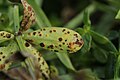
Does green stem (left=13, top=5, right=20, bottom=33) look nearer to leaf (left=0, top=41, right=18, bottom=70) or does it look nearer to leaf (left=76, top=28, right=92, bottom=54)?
leaf (left=0, top=41, right=18, bottom=70)

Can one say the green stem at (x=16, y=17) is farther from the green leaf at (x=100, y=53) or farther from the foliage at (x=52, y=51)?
the green leaf at (x=100, y=53)

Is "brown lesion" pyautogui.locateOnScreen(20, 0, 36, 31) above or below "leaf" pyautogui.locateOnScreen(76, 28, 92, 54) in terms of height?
above

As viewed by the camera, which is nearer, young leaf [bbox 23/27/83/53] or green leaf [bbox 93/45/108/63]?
young leaf [bbox 23/27/83/53]

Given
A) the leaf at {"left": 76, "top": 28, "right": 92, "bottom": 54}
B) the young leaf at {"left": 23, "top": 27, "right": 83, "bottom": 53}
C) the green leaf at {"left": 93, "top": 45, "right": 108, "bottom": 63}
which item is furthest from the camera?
the green leaf at {"left": 93, "top": 45, "right": 108, "bottom": 63}

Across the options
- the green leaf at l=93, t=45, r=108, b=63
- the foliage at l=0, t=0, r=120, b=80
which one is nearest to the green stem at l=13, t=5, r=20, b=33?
the foliage at l=0, t=0, r=120, b=80

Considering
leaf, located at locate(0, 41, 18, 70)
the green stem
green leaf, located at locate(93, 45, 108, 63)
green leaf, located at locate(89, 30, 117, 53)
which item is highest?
the green stem

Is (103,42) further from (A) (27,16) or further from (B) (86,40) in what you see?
(A) (27,16)

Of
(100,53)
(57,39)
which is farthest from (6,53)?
(100,53)
